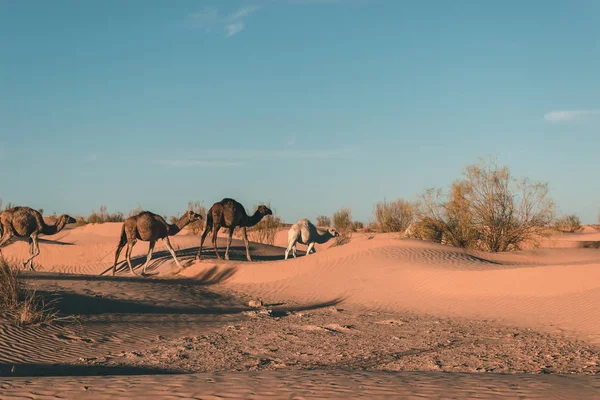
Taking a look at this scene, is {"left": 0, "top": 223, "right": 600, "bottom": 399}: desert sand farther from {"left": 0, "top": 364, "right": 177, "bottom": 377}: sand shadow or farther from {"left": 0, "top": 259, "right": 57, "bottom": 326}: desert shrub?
{"left": 0, "top": 259, "right": 57, "bottom": 326}: desert shrub

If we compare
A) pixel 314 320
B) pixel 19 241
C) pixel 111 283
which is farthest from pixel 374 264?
pixel 19 241

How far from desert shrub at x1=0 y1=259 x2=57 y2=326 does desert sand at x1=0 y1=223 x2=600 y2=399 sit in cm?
28

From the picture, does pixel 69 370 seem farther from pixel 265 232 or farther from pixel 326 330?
pixel 265 232

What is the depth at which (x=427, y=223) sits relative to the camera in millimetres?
27188

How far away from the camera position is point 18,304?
12.5m

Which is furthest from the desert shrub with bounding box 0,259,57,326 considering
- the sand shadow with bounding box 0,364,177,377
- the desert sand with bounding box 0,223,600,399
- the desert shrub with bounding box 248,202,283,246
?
the desert shrub with bounding box 248,202,283,246

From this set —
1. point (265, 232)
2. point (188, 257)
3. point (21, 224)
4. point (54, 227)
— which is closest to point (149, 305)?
point (21, 224)

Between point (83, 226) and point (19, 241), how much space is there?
12688mm

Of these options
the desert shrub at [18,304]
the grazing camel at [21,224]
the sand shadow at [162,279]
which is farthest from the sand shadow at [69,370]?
the grazing camel at [21,224]

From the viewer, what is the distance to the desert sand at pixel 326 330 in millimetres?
6586

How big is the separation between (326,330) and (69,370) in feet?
16.3

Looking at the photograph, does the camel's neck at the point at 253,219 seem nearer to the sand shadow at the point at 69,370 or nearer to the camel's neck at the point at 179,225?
the camel's neck at the point at 179,225

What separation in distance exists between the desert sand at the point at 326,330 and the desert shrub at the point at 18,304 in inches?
10.9

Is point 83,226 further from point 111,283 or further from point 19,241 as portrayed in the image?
point 111,283
